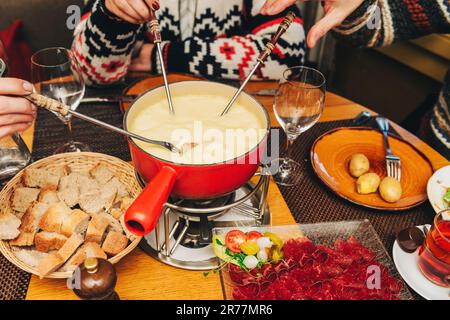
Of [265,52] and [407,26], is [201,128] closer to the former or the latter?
[265,52]

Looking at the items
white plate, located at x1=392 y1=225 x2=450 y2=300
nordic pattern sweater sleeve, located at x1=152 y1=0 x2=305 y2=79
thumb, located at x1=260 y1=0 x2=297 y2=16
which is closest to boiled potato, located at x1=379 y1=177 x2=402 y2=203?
white plate, located at x1=392 y1=225 x2=450 y2=300

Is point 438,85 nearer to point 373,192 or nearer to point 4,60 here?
point 373,192

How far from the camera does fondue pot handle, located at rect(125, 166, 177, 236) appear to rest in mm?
662

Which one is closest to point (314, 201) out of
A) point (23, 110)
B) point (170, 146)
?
point (170, 146)

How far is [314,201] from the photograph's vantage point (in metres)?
1.07

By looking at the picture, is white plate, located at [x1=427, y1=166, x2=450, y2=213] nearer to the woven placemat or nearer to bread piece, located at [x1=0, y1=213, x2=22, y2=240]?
the woven placemat

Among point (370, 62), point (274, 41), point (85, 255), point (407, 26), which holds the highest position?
point (274, 41)

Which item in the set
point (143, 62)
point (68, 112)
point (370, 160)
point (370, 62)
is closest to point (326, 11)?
point (370, 160)

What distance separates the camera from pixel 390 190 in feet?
3.47

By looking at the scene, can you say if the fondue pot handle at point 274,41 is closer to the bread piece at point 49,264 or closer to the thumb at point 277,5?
the thumb at point 277,5

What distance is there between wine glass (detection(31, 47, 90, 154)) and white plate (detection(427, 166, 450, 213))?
0.94m

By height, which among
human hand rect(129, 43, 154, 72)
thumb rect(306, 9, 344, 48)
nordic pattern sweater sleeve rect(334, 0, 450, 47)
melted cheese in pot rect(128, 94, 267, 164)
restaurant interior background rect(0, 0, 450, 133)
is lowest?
restaurant interior background rect(0, 0, 450, 133)

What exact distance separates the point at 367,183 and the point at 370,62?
1995 millimetres

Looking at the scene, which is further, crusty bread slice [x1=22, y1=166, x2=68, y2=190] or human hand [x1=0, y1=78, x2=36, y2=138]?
crusty bread slice [x1=22, y1=166, x2=68, y2=190]
